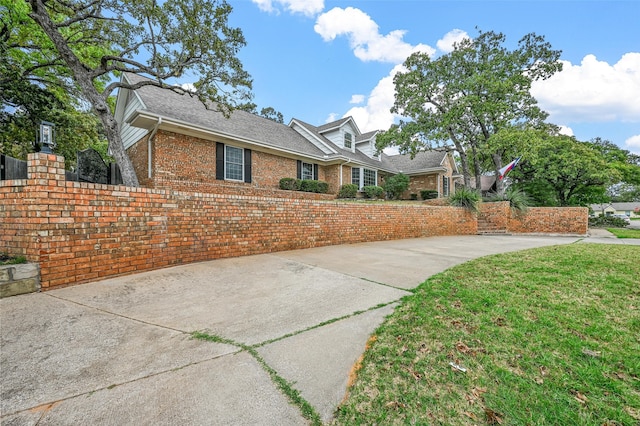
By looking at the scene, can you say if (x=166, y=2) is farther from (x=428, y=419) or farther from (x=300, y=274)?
(x=428, y=419)

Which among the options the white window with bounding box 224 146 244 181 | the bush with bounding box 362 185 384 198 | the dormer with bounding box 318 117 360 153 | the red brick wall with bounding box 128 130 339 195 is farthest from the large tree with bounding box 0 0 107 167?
the bush with bounding box 362 185 384 198

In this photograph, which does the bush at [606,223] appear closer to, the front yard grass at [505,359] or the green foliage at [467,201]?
the green foliage at [467,201]

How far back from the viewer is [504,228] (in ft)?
43.2

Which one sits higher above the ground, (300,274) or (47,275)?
(47,275)

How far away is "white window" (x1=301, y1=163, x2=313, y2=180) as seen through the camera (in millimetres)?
14773

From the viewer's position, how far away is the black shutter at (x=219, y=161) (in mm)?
11156

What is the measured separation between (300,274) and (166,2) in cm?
831

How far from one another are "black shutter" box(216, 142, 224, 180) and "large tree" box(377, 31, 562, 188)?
1105 cm

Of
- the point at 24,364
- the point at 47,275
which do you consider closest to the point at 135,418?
the point at 24,364

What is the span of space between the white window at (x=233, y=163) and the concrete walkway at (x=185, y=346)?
26.0 ft

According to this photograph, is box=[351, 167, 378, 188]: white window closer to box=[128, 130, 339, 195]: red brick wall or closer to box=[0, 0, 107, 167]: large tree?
box=[128, 130, 339, 195]: red brick wall

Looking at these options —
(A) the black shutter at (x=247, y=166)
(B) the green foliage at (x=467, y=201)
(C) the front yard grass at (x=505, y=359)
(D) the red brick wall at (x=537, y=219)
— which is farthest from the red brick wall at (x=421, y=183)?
(C) the front yard grass at (x=505, y=359)

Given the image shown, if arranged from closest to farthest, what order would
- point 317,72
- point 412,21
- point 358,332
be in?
point 358,332
point 412,21
point 317,72

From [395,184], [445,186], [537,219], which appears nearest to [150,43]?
[395,184]
